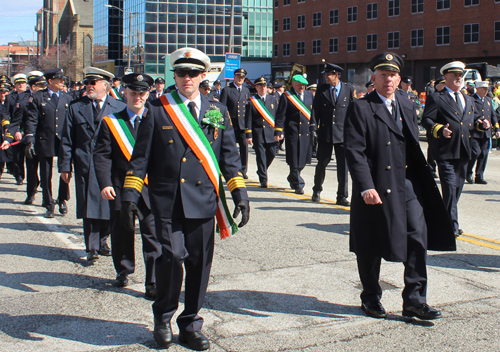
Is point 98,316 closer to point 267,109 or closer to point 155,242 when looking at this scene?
point 155,242

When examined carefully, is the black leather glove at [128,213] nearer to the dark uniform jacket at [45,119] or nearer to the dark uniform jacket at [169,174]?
the dark uniform jacket at [169,174]

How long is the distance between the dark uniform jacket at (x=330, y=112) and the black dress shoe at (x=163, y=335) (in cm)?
616

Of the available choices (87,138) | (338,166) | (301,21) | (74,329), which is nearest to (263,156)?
(338,166)

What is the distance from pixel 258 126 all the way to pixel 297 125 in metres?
1.48

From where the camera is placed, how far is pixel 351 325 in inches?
180

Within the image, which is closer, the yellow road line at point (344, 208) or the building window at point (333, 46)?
A: the yellow road line at point (344, 208)

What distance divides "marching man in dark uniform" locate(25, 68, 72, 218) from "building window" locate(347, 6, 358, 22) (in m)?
53.7

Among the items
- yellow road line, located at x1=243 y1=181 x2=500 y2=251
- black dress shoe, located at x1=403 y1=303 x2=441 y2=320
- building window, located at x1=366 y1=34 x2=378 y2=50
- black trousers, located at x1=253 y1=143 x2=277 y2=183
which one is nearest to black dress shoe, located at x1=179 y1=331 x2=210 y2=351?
Result: black dress shoe, located at x1=403 y1=303 x2=441 y2=320

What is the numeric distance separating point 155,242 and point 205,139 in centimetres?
150

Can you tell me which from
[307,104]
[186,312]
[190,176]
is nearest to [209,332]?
[186,312]

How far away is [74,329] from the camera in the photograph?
15.0 ft

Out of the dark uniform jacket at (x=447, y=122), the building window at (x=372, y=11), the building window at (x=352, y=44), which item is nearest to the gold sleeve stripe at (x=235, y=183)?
the dark uniform jacket at (x=447, y=122)

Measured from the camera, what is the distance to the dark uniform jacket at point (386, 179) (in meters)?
4.59

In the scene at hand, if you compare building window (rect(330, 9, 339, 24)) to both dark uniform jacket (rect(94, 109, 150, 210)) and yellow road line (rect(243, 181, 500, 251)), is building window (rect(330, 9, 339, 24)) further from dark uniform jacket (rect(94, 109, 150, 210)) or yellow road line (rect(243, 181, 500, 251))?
dark uniform jacket (rect(94, 109, 150, 210))
